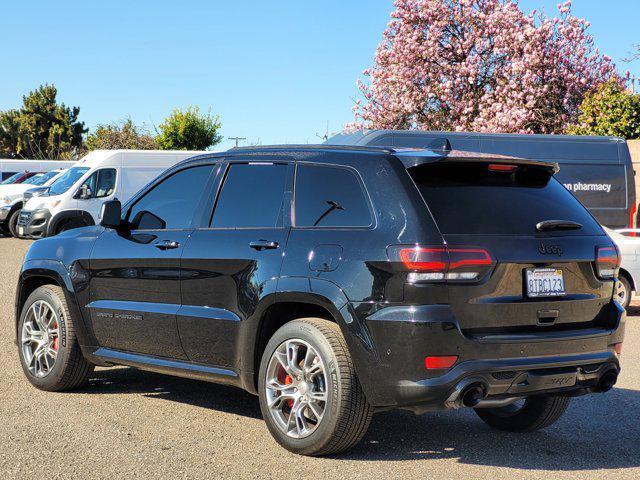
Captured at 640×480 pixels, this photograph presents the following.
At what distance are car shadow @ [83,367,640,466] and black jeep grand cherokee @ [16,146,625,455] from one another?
25 centimetres

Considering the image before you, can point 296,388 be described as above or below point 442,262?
below

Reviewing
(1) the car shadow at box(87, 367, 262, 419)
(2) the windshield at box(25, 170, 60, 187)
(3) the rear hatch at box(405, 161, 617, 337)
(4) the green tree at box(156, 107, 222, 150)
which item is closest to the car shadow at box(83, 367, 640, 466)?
(1) the car shadow at box(87, 367, 262, 419)

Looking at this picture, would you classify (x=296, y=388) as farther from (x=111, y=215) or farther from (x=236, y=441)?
(x=111, y=215)

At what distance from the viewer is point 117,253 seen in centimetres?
668

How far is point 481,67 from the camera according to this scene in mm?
34625

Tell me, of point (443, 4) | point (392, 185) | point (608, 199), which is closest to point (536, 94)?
point (443, 4)

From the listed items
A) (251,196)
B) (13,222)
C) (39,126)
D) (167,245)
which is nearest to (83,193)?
(13,222)

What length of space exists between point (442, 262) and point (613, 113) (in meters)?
22.8

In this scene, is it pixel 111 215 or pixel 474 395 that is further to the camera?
pixel 111 215

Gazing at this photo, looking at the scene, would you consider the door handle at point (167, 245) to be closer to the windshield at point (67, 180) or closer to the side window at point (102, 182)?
the side window at point (102, 182)

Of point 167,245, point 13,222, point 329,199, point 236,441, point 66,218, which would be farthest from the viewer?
point 13,222

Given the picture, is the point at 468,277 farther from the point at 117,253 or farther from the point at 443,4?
the point at 443,4

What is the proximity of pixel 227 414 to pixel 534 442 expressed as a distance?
2.00 metres

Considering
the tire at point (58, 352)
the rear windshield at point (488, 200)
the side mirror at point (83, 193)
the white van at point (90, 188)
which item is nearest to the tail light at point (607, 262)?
the rear windshield at point (488, 200)
